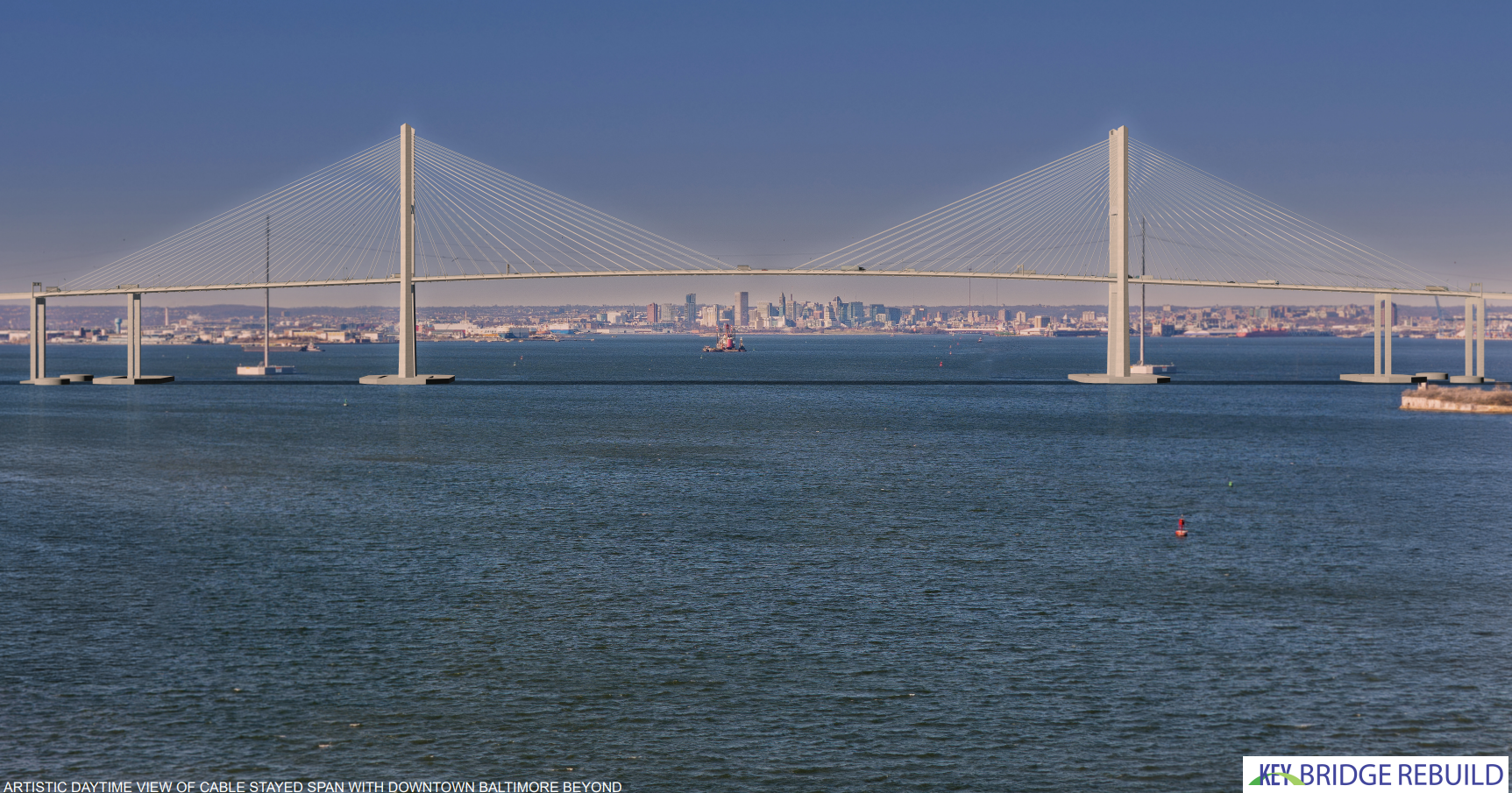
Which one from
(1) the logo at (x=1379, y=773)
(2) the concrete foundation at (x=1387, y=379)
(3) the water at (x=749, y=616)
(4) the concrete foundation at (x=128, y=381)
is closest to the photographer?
(1) the logo at (x=1379, y=773)

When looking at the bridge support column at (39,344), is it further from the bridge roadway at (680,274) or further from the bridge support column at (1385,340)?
the bridge support column at (1385,340)

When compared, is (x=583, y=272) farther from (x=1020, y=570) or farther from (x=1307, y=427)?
(x=1020, y=570)

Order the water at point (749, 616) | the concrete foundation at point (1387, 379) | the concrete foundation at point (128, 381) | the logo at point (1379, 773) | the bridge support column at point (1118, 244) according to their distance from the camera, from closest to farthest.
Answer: the logo at point (1379, 773), the water at point (749, 616), the bridge support column at point (1118, 244), the concrete foundation at point (128, 381), the concrete foundation at point (1387, 379)

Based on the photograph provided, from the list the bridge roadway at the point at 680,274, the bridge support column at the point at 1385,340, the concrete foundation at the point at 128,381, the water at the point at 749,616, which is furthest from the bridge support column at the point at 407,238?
the bridge support column at the point at 1385,340

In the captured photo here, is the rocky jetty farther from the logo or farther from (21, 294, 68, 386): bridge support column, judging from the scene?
(21, 294, 68, 386): bridge support column

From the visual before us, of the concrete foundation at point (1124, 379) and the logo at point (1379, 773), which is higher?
the concrete foundation at point (1124, 379)

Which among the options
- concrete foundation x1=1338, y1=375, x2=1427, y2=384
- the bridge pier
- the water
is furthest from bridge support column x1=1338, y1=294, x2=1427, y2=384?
the bridge pier
